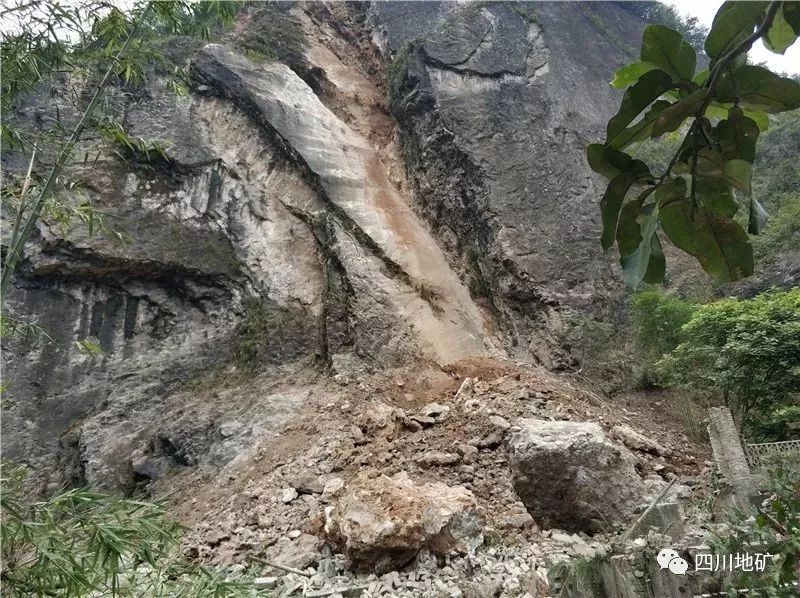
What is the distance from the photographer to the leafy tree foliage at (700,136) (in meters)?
0.70

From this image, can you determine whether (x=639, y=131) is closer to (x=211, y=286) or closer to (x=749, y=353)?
(x=749, y=353)

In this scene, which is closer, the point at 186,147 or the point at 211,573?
the point at 211,573

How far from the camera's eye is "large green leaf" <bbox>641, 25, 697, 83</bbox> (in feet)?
2.45

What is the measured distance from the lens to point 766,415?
5.23m

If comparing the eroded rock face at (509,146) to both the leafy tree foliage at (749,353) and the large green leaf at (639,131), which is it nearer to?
the leafy tree foliage at (749,353)

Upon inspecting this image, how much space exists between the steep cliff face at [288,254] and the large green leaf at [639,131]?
19.2 feet

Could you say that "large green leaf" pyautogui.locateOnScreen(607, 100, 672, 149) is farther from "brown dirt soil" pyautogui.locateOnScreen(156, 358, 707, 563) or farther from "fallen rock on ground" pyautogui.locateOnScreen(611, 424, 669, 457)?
"fallen rock on ground" pyautogui.locateOnScreen(611, 424, 669, 457)

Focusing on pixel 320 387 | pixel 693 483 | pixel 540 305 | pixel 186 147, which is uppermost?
pixel 186 147

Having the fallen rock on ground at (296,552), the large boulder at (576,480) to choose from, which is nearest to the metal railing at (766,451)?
the large boulder at (576,480)

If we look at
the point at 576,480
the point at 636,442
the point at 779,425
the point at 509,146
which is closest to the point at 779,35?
the point at 576,480

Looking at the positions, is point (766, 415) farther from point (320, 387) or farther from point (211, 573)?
point (211, 573)

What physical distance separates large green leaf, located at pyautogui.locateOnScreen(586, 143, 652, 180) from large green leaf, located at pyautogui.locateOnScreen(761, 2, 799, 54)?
0.20m

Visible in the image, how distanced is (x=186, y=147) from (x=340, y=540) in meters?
6.99

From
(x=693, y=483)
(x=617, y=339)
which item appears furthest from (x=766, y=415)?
(x=617, y=339)
